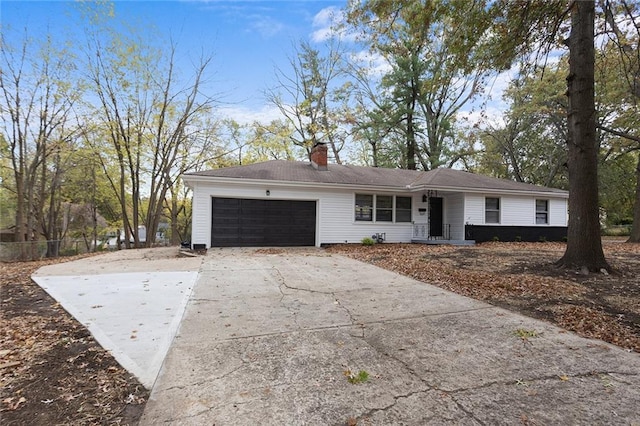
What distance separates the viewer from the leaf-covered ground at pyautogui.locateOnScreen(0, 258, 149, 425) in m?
2.11

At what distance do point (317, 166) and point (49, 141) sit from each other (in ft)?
41.7

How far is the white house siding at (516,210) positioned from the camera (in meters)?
14.6

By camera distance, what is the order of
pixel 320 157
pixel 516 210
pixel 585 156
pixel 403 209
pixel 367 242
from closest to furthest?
1. pixel 585 156
2. pixel 367 242
3. pixel 403 209
4. pixel 320 157
5. pixel 516 210

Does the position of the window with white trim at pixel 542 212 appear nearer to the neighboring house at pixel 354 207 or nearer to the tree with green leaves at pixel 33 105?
the neighboring house at pixel 354 207

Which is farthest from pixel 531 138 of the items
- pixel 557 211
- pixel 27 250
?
pixel 27 250

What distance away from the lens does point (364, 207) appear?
13789 millimetres

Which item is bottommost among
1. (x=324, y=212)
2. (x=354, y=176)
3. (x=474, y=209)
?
(x=324, y=212)

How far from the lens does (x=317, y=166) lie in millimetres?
15172

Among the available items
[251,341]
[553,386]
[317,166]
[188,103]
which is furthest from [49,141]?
[553,386]

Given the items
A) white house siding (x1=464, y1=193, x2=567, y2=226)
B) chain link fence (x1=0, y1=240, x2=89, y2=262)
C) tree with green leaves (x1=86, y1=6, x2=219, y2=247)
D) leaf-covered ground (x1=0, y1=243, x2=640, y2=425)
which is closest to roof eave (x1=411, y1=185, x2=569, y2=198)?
white house siding (x1=464, y1=193, x2=567, y2=226)

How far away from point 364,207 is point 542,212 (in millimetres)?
9274

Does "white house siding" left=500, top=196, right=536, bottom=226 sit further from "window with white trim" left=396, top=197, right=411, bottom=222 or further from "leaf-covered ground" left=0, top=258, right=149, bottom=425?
"leaf-covered ground" left=0, top=258, right=149, bottom=425

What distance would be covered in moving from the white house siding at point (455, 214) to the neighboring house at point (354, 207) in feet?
0.15

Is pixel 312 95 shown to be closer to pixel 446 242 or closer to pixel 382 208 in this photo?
pixel 382 208
